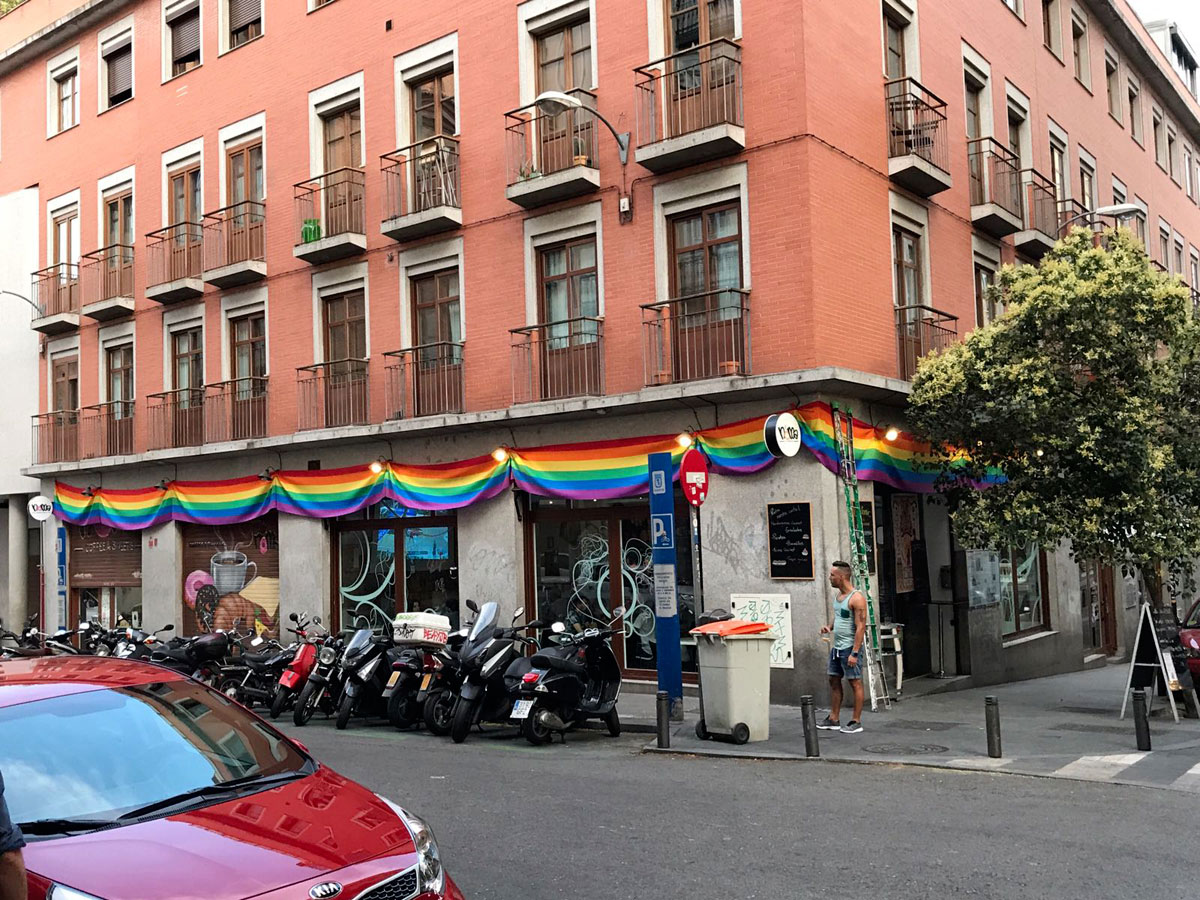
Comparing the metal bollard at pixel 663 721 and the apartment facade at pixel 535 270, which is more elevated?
the apartment facade at pixel 535 270

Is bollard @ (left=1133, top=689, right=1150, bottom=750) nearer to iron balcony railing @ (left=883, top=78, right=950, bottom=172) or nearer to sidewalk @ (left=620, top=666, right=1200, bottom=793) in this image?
sidewalk @ (left=620, top=666, right=1200, bottom=793)

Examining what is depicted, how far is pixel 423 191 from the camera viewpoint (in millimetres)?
18312

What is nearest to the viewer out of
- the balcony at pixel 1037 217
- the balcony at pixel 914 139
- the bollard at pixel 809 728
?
the bollard at pixel 809 728

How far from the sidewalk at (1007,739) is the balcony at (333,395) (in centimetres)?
704

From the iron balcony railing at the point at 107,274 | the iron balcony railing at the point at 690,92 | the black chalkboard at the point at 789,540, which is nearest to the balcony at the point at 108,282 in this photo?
the iron balcony railing at the point at 107,274

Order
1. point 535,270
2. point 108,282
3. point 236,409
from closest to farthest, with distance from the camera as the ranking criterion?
point 535,270 → point 236,409 → point 108,282

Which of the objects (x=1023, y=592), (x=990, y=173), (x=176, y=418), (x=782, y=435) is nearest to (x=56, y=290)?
(x=176, y=418)

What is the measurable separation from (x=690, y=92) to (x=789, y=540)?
6144mm

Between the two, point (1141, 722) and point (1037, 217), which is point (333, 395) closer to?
point (1037, 217)

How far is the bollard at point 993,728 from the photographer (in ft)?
33.9

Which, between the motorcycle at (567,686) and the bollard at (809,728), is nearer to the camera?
the bollard at (809,728)

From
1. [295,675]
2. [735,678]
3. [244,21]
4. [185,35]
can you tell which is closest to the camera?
[735,678]

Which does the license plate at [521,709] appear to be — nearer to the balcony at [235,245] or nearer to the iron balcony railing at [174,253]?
the balcony at [235,245]

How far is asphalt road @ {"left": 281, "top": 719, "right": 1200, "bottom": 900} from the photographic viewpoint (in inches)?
247
